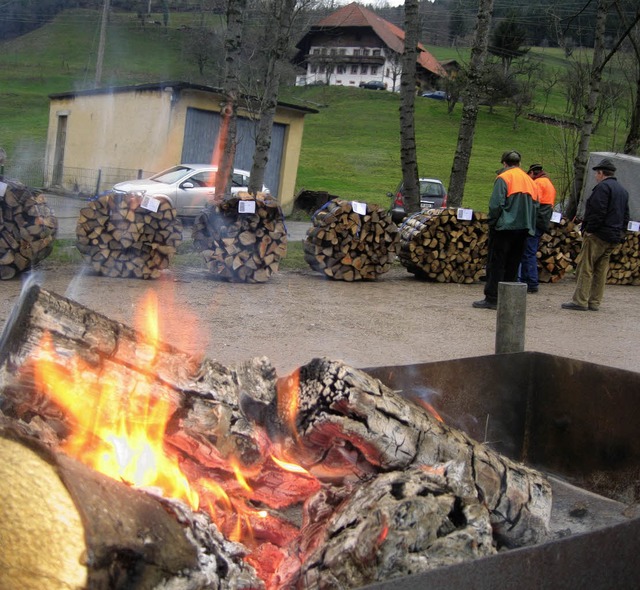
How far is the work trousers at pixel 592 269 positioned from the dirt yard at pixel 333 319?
10.4 inches

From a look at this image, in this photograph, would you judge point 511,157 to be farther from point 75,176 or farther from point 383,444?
point 75,176

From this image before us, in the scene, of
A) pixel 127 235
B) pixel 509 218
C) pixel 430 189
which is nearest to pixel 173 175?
pixel 430 189

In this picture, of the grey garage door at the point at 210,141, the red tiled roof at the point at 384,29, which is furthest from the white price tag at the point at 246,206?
the red tiled roof at the point at 384,29

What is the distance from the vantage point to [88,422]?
2.91 meters

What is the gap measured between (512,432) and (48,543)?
311 centimetres

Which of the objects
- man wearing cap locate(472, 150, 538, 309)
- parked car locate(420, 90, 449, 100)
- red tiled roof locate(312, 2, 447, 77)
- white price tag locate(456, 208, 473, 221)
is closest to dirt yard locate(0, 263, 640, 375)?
man wearing cap locate(472, 150, 538, 309)

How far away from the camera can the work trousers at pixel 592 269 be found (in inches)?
399

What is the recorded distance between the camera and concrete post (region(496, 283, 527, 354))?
482 centimetres

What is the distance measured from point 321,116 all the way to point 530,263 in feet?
161

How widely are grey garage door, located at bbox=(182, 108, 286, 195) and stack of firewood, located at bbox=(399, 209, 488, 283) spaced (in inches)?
435

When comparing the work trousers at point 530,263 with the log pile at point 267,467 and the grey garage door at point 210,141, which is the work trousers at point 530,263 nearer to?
the log pile at point 267,467

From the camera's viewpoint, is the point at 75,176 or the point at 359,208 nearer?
the point at 359,208

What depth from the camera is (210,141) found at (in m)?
23.6

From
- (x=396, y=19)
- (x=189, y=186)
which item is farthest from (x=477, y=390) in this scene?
(x=396, y=19)
